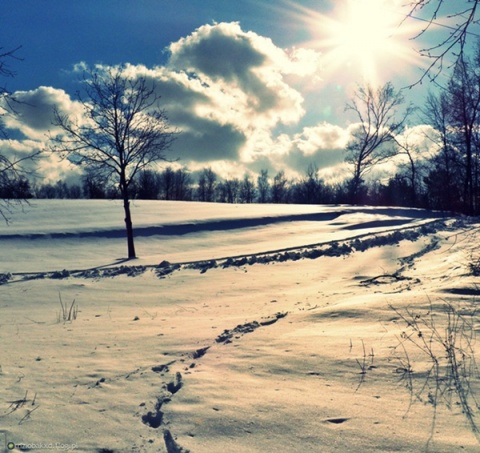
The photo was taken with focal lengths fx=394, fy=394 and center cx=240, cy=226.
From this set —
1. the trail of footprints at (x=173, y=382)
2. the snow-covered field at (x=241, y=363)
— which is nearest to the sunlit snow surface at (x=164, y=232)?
the snow-covered field at (x=241, y=363)

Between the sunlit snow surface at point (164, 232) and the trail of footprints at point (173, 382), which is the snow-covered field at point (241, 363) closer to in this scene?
the trail of footprints at point (173, 382)

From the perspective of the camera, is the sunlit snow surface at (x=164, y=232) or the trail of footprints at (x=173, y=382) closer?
the trail of footprints at (x=173, y=382)

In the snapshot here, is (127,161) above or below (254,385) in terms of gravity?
above

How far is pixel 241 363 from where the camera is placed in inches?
163

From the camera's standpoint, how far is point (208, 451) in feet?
8.66

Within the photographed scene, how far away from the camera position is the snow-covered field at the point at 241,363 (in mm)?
2822

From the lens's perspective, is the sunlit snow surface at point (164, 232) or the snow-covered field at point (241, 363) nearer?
the snow-covered field at point (241, 363)

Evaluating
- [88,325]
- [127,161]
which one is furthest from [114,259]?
[88,325]

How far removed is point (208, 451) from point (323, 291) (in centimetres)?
594

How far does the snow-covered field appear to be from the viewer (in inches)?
111

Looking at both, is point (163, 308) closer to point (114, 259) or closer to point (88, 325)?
point (88, 325)

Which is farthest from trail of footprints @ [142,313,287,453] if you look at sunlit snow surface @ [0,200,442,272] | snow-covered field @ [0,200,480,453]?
Answer: sunlit snow surface @ [0,200,442,272]

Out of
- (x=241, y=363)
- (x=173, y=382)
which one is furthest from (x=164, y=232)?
(x=173, y=382)

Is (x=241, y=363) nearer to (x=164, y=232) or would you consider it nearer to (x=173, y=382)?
(x=173, y=382)
